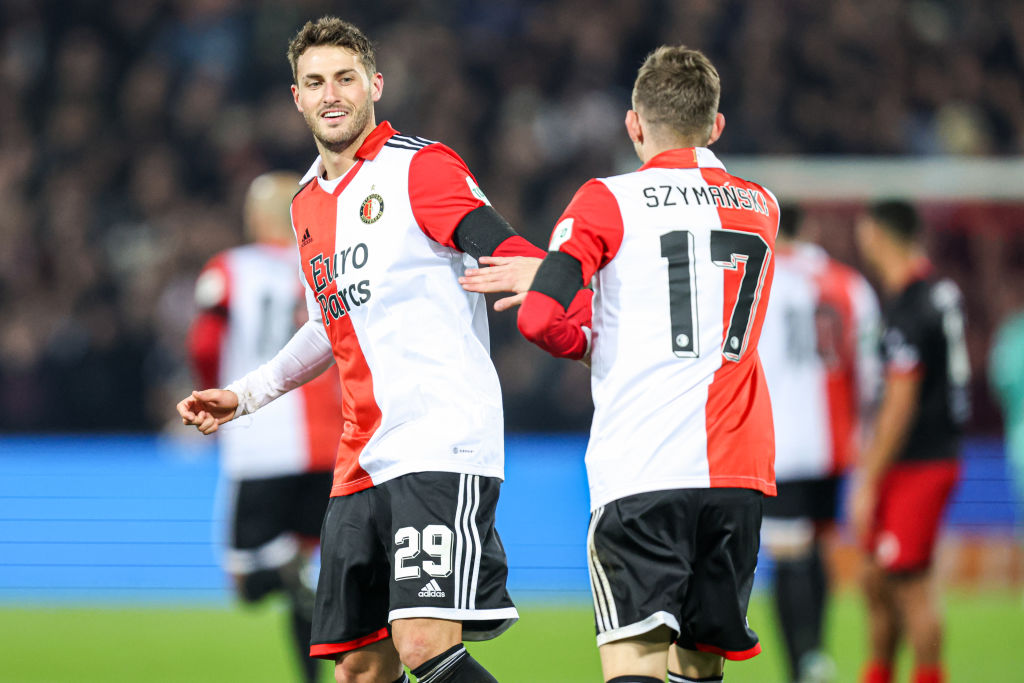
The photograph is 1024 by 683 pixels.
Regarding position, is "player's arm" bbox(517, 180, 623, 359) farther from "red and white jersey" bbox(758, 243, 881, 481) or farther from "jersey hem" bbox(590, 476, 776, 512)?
"red and white jersey" bbox(758, 243, 881, 481)

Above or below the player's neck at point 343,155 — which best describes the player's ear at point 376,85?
above

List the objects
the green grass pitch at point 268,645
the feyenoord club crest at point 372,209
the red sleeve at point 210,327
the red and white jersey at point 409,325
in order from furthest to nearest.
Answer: the green grass pitch at point 268,645 → the red sleeve at point 210,327 → the feyenoord club crest at point 372,209 → the red and white jersey at point 409,325

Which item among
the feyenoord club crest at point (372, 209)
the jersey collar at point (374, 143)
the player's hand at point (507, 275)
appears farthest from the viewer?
the jersey collar at point (374, 143)

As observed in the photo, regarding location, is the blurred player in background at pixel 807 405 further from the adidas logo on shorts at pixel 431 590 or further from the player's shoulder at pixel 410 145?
the adidas logo on shorts at pixel 431 590

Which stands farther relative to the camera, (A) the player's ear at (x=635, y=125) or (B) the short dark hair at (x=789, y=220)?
(B) the short dark hair at (x=789, y=220)

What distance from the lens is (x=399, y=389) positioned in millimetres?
3963

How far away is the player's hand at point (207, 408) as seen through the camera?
423 cm

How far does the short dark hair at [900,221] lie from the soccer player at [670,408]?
3.13 meters

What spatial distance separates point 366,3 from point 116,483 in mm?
6730

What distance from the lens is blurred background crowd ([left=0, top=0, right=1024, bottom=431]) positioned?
12.4 metres

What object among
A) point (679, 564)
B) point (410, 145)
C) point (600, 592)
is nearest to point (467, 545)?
point (600, 592)

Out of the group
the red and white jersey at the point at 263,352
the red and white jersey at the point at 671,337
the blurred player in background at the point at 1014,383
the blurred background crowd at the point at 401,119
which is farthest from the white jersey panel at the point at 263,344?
the blurred player in background at the point at 1014,383

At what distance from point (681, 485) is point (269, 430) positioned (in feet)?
11.3

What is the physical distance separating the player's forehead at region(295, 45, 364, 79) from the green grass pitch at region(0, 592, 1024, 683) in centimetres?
407
